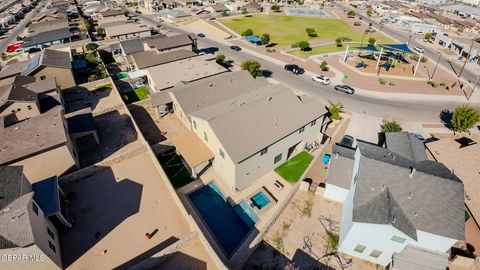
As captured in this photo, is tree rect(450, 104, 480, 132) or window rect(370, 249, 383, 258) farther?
tree rect(450, 104, 480, 132)

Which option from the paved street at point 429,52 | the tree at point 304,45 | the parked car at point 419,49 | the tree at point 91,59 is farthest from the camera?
the parked car at point 419,49

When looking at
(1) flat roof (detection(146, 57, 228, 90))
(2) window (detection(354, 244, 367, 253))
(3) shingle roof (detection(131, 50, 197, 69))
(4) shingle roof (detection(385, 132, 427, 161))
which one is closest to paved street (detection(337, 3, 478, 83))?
(4) shingle roof (detection(385, 132, 427, 161))

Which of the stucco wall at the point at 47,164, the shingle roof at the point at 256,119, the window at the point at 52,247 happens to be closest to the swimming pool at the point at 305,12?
the shingle roof at the point at 256,119

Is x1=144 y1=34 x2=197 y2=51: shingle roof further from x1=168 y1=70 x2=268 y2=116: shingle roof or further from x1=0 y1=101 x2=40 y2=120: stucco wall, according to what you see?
x1=0 y1=101 x2=40 y2=120: stucco wall

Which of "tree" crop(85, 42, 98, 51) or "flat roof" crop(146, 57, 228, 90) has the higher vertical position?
"flat roof" crop(146, 57, 228, 90)

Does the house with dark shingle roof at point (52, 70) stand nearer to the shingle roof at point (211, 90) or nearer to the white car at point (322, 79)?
the shingle roof at point (211, 90)

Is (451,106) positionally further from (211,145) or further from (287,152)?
(211,145)

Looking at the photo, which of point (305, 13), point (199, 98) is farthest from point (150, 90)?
point (305, 13)

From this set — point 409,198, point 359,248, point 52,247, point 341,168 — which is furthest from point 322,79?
point 52,247
